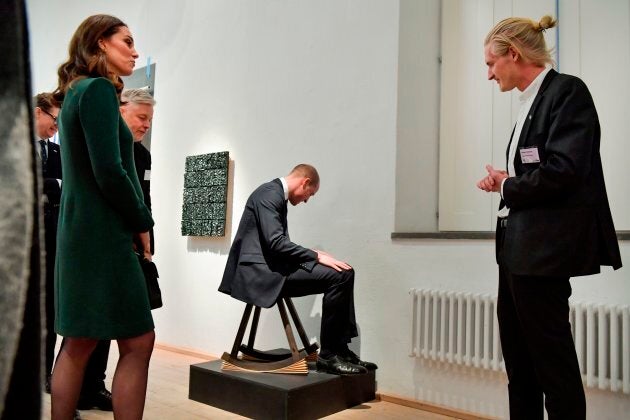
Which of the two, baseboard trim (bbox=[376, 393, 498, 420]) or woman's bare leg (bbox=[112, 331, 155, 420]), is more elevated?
woman's bare leg (bbox=[112, 331, 155, 420])

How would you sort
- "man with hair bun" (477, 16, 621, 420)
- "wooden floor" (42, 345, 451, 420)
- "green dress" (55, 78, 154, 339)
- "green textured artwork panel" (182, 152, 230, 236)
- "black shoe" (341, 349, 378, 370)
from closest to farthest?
1. "green dress" (55, 78, 154, 339)
2. "man with hair bun" (477, 16, 621, 420)
3. "wooden floor" (42, 345, 451, 420)
4. "black shoe" (341, 349, 378, 370)
5. "green textured artwork panel" (182, 152, 230, 236)

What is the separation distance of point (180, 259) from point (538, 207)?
327 centimetres

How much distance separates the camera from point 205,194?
3.99 metres

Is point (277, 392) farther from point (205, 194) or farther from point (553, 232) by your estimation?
point (205, 194)

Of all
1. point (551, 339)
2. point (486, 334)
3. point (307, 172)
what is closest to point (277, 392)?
point (486, 334)

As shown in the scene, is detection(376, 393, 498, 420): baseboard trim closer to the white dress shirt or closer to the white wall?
the white wall

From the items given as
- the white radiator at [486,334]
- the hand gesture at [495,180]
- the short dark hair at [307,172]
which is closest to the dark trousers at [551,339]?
the hand gesture at [495,180]

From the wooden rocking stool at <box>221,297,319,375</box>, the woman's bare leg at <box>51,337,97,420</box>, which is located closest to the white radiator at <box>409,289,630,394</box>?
the wooden rocking stool at <box>221,297,319,375</box>

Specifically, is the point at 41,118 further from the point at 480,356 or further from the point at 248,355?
the point at 480,356

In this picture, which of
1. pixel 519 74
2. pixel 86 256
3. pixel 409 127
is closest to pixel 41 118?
pixel 86 256

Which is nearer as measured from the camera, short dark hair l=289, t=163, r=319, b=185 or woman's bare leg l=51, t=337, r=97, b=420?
woman's bare leg l=51, t=337, r=97, b=420

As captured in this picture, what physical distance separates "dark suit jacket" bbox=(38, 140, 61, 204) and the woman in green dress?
1.19 metres

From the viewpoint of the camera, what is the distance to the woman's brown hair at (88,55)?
1.36 meters

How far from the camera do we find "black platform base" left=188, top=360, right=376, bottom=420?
7.41 feet
